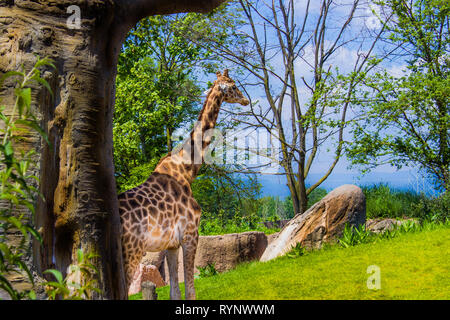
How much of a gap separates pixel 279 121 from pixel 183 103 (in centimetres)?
388

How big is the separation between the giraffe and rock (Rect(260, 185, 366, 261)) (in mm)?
3311

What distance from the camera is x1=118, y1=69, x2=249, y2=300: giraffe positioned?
4945 millimetres

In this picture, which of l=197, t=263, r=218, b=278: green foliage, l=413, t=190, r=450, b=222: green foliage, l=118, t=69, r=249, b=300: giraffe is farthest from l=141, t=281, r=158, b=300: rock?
l=413, t=190, r=450, b=222: green foliage

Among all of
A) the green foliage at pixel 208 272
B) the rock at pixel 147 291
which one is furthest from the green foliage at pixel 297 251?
the rock at pixel 147 291

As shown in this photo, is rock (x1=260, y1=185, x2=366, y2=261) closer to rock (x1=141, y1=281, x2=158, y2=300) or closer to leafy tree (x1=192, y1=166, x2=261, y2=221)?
rock (x1=141, y1=281, x2=158, y2=300)

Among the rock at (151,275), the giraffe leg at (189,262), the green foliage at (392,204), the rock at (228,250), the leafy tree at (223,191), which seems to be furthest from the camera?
the leafy tree at (223,191)

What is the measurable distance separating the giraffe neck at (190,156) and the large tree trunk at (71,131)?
115cm

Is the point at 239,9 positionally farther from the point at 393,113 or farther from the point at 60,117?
the point at 60,117

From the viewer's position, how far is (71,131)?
4.46 m

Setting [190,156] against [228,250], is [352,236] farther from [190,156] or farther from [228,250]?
[190,156]

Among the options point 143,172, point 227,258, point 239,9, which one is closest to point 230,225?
point 143,172

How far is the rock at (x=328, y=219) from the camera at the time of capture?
8.41 m

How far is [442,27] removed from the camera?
1455 centimetres

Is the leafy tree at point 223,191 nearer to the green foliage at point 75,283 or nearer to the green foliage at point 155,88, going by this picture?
the green foliage at point 155,88
